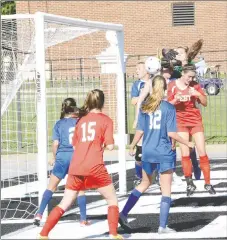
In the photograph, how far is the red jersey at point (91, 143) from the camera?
10.1 meters

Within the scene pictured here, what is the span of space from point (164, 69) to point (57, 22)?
98.2 inches

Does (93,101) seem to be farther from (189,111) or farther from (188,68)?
(189,111)

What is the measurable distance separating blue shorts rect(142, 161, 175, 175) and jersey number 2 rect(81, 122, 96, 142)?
104cm

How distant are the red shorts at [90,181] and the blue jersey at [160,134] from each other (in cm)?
88

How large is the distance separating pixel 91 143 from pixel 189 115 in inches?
155

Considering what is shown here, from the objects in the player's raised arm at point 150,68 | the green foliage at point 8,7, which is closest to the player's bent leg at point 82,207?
the player's raised arm at point 150,68

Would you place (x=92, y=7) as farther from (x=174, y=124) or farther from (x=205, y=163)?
(x=174, y=124)

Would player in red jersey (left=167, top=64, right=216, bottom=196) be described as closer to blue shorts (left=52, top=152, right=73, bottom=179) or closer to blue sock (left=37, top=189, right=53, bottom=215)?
blue shorts (left=52, top=152, right=73, bottom=179)

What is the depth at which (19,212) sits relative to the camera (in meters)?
13.0

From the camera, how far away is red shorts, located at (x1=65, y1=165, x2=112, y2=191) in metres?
10.1

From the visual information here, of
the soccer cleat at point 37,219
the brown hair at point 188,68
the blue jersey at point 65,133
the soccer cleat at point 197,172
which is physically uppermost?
the brown hair at point 188,68

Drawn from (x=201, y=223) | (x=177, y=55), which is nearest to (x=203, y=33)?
(x=177, y=55)

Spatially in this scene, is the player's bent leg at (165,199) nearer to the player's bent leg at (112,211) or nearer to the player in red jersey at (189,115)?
the player's bent leg at (112,211)

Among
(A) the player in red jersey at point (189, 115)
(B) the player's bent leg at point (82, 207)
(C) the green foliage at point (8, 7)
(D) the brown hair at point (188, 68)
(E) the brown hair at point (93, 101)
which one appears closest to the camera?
(E) the brown hair at point (93, 101)
